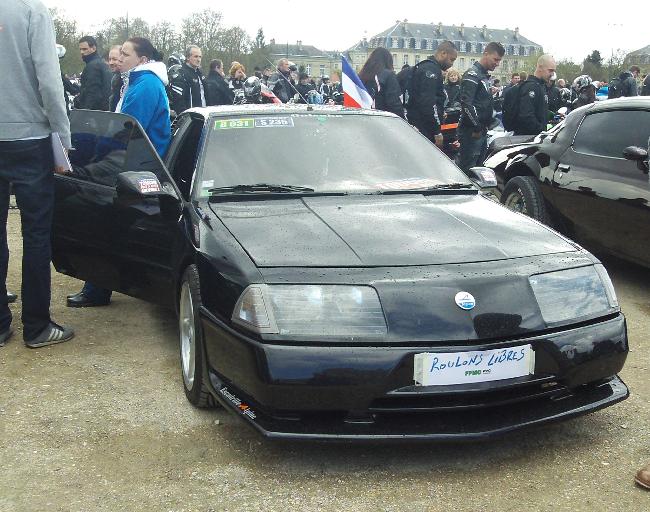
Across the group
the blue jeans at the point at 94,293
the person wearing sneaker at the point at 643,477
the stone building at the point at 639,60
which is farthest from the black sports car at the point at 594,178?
the stone building at the point at 639,60

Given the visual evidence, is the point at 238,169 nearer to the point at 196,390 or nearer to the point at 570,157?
the point at 196,390

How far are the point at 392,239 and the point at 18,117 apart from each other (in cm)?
226

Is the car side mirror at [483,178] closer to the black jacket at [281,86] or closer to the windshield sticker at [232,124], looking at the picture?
the windshield sticker at [232,124]

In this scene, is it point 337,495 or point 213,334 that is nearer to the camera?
point 337,495

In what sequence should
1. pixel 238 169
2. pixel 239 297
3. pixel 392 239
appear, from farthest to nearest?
pixel 238 169
pixel 392 239
pixel 239 297

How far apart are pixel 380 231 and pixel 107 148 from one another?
6.63ft

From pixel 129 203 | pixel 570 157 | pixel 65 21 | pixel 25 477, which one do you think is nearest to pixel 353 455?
pixel 25 477

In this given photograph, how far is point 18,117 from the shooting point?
4.20 m

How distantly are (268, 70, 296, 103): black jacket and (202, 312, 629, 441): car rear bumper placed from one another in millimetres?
10696

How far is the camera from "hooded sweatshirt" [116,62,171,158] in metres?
5.15

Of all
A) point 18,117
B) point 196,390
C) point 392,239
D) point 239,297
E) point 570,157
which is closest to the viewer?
point 239,297

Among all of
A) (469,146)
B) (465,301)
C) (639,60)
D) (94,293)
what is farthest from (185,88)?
(639,60)

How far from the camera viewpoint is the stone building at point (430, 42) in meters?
125

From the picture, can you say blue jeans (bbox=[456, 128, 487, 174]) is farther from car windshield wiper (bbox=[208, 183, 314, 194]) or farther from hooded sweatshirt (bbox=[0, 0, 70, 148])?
hooded sweatshirt (bbox=[0, 0, 70, 148])
